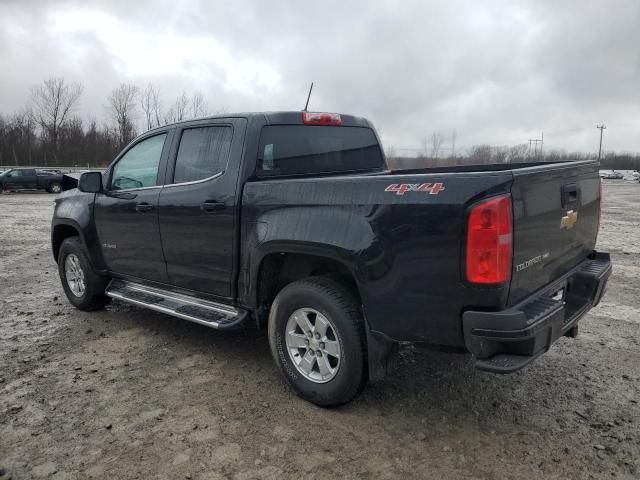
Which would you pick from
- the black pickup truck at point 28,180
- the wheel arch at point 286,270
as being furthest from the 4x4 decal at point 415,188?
the black pickup truck at point 28,180

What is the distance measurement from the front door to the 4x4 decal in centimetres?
239

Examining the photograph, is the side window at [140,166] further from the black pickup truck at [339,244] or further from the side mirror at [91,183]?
the side mirror at [91,183]

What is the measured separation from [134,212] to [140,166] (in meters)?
0.47

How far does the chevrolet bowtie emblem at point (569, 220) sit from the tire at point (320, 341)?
4.49ft

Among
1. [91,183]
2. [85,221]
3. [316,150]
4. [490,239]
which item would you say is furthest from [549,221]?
[85,221]

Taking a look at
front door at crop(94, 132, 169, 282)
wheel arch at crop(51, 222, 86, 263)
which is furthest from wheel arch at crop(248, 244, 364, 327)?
wheel arch at crop(51, 222, 86, 263)

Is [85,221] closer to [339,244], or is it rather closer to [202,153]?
[202,153]

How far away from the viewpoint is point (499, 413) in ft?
11.1

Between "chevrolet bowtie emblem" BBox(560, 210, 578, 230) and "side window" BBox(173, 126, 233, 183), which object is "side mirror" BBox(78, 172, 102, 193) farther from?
"chevrolet bowtie emblem" BBox(560, 210, 578, 230)

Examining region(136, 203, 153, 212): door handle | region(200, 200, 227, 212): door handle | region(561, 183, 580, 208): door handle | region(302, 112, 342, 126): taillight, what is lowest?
region(136, 203, 153, 212): door handle

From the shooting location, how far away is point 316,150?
4383 mm

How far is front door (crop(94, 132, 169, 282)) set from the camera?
4605 mm

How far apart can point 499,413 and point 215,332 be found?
2.71 metres

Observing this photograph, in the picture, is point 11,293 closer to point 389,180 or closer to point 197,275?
point 197,275
